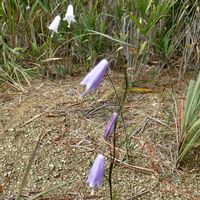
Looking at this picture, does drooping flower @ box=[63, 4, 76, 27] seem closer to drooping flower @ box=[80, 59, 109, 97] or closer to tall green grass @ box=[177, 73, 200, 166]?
tall green grass @ box=[177, 73, 200, 166]

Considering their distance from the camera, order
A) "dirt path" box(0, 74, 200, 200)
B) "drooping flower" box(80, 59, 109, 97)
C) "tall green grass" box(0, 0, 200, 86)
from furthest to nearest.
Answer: "tall green grass" box(0, 0, 200, 86), "dirt path" box(0, 74, 200, 200), "drooping flower" box(80, 59, 109, 97)

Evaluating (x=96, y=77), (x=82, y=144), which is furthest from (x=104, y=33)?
(x=96, y=77)

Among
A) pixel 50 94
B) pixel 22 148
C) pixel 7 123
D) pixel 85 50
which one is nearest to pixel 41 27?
pixel 85 50

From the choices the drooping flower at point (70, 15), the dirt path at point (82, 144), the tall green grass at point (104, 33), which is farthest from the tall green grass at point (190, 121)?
the drooping flower at point (70, 15)

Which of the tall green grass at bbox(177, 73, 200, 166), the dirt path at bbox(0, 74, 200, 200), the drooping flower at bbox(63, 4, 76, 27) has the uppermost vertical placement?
the drooping flower at bbox(63, 4, 76, 27)

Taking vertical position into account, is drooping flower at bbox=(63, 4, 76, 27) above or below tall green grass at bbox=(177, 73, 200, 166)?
above

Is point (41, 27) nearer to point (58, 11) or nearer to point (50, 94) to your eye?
point (58, 11)

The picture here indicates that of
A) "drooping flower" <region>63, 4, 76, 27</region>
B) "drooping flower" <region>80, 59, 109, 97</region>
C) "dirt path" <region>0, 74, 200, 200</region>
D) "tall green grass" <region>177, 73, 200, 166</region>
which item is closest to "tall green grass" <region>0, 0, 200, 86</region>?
"drooping flower" <region>63, 4, 76, 27</region>

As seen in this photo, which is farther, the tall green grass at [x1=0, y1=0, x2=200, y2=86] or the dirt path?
the tall green grass at [x1=0, y1=0, x2=200, y2=86]
